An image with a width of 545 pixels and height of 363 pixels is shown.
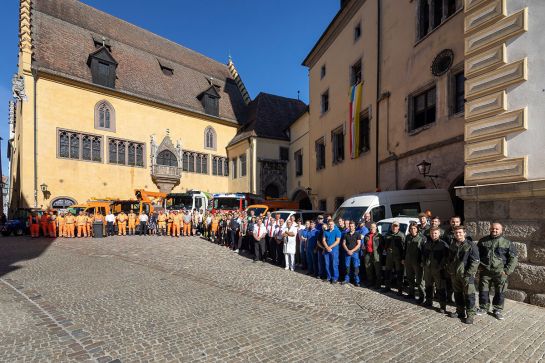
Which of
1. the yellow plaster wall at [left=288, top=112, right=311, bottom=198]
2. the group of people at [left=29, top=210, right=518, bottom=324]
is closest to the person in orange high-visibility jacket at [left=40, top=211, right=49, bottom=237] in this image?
the group of people at [left=29, top=210, right=518, bottom=324]

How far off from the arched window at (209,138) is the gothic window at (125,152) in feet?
21.7

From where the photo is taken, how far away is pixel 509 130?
22.1 ft

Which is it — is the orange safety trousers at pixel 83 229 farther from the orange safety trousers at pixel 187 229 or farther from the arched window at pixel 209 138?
the arched window at pixel 209 138

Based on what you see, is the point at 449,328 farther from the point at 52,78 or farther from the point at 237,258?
the point at 52,78

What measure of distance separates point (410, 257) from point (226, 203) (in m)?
15.8

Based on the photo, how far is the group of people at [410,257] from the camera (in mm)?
5500

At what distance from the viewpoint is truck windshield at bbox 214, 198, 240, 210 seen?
2111 centimetres

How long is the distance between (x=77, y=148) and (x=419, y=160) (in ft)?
81.2

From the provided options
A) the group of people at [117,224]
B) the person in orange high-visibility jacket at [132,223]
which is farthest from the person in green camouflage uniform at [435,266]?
the person in orange high-visibility jacket at [132,223]

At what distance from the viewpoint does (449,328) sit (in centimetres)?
505

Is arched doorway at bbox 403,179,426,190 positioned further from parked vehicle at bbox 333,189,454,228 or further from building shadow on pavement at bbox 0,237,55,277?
building shadow on pavement at bbox 0,237,55,277

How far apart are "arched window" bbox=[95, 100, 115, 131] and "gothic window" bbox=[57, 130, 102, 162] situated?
1.09m

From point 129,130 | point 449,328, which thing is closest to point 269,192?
point 129,130

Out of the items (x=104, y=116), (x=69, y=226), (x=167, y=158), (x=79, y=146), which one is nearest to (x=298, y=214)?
(x=69, y=226)
